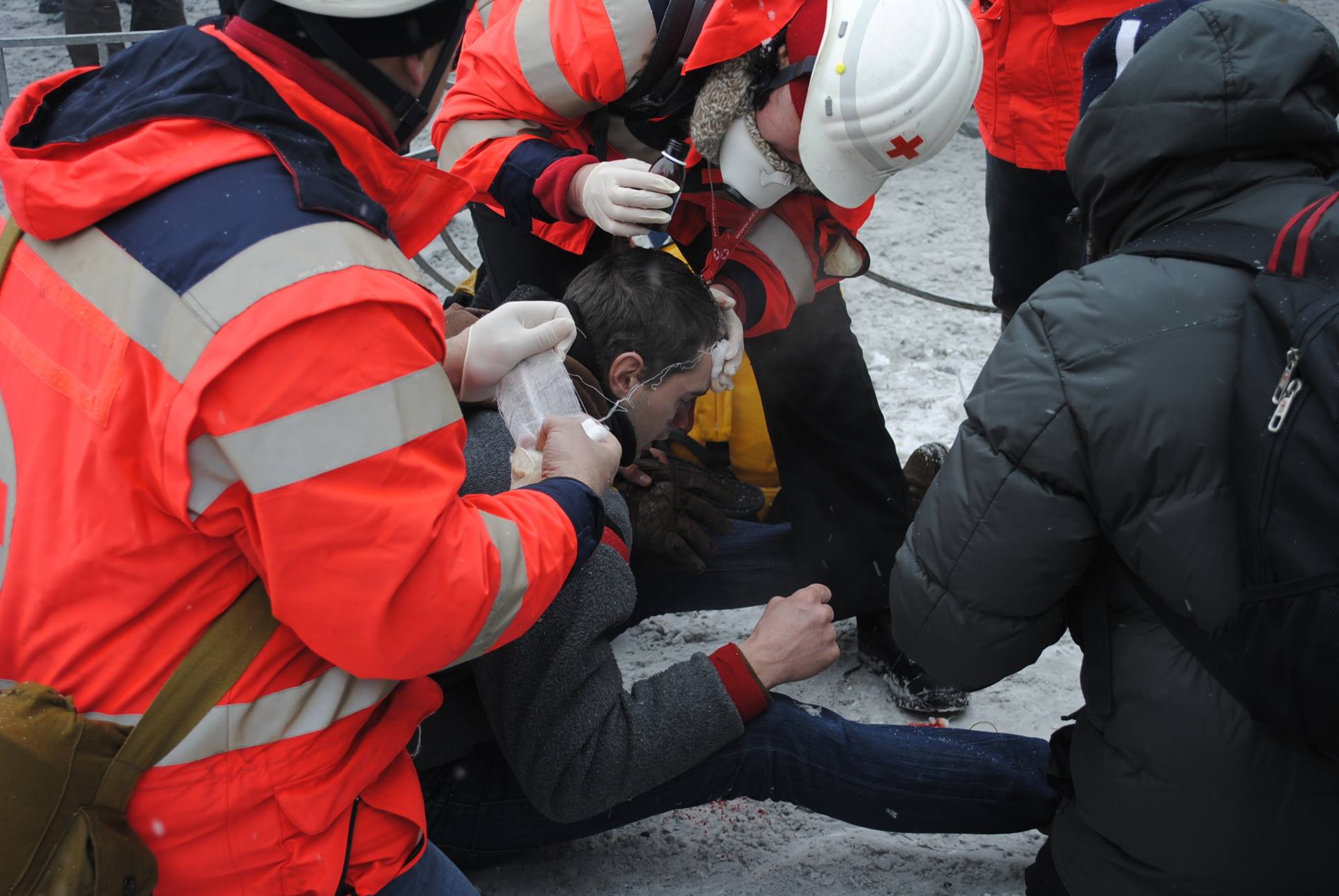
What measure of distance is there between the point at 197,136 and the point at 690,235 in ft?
5.98

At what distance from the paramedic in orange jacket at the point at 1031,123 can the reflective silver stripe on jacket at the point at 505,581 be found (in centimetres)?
262

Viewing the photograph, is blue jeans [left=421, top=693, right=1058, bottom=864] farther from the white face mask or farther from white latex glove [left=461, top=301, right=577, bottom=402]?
the white face mask

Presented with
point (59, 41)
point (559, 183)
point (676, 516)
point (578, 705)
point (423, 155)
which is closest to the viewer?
point (578, 705)

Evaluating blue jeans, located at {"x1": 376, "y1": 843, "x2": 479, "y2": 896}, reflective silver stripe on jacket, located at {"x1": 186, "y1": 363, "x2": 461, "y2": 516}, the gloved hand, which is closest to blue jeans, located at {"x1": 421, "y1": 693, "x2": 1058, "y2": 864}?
blue jeans, located at {"x1": 376, "y1": 843, "x2": 479, "y2": 896}

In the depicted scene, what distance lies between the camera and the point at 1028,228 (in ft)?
12.3

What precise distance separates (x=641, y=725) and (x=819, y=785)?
0.45 m

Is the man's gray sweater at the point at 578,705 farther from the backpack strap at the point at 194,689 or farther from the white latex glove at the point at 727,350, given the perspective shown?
the white latex glove at the point at 727,350

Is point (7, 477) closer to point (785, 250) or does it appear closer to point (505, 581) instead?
point (505, 581)

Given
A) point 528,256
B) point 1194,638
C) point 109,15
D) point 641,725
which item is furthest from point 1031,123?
point 109,15

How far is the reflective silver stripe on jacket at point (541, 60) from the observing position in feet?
8.44

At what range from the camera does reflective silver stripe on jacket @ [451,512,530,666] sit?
1.44m

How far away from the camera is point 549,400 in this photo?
2.08 metres

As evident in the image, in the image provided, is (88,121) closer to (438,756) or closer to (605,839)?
(438,756)

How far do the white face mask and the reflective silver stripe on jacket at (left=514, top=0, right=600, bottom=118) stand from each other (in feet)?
1.11
